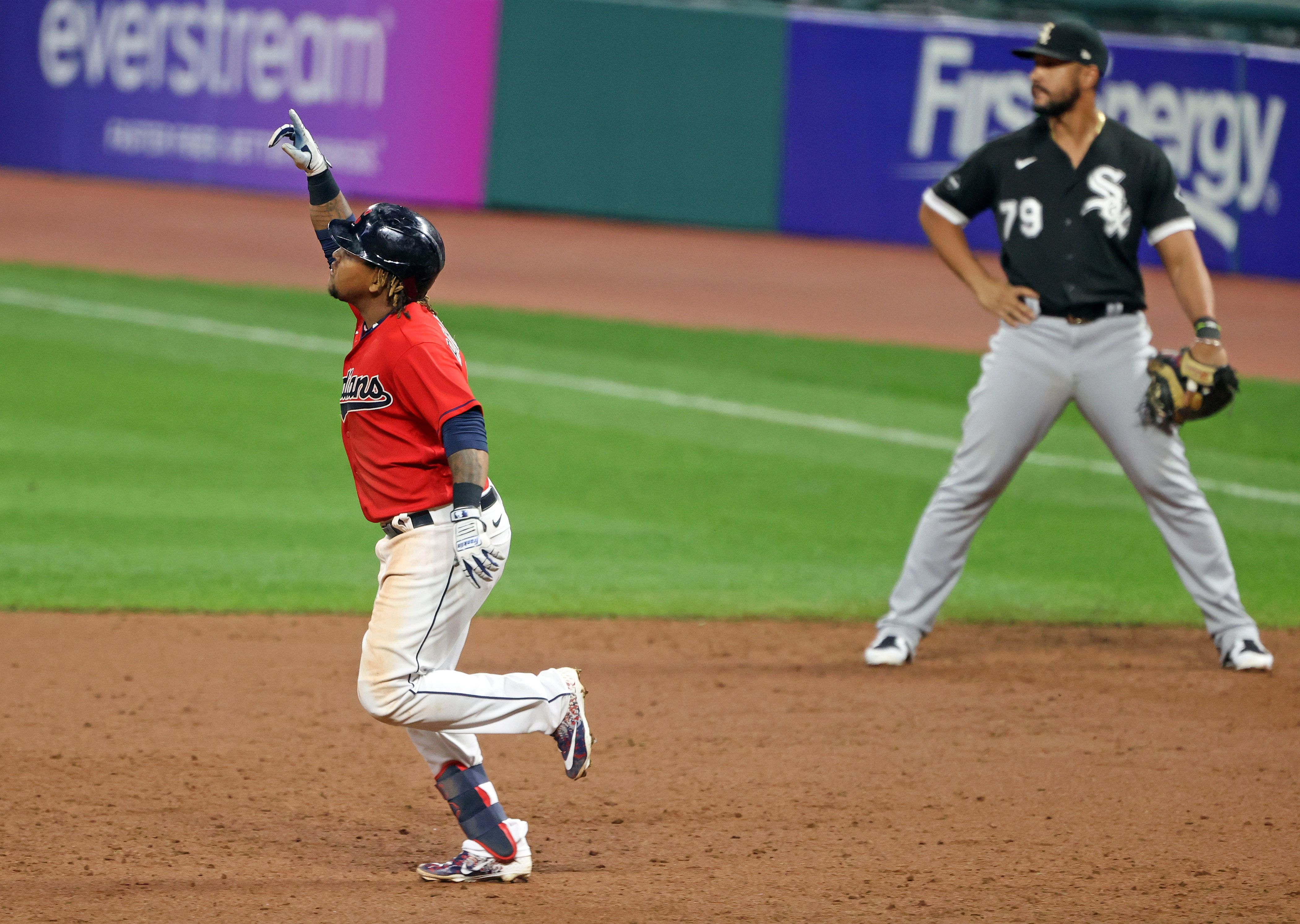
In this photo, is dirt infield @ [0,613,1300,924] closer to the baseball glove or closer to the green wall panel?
the baseball glove

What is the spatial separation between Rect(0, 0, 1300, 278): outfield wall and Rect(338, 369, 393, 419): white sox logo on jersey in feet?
42.8

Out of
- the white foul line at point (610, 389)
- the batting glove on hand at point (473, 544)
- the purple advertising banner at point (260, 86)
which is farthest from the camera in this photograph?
the purple advertising banner at point (260, 86)

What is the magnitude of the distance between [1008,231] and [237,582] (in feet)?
11.3

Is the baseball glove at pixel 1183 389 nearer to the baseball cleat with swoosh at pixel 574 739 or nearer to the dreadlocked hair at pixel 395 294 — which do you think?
the baseball cleat with swoosh at pixel 574 739

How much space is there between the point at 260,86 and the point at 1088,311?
44.0 ft

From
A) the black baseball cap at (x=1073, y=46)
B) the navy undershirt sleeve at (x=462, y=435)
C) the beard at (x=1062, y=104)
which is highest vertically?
the black baseball cap at (x=1073, y=46)

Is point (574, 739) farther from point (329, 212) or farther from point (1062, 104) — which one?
point (1062, 104)

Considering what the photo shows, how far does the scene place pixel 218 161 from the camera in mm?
17984

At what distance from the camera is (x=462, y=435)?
3867 mm

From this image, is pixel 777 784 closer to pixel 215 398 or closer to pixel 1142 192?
pixel 1142 192

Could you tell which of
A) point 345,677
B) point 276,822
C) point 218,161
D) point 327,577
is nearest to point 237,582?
point 327,577

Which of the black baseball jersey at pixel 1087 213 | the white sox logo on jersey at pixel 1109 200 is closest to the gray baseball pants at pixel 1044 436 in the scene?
the black baseball jersey at pixel 1087 213

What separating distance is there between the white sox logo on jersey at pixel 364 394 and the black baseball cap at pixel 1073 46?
288cm

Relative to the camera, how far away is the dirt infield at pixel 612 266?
1394 centimetres
